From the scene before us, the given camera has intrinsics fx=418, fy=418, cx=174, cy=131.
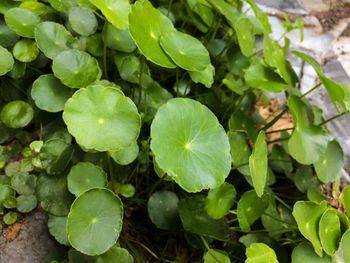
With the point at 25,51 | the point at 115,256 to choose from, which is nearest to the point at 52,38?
the point at 25,51

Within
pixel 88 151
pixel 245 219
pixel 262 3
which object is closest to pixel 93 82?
pixel 88 151

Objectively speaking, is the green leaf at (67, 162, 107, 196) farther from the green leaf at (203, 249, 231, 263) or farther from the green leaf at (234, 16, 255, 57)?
the green leaf at (234, 16, 255, 57)

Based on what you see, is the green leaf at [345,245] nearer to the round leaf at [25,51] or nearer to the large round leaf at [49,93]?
the large round leaf at [49,93]

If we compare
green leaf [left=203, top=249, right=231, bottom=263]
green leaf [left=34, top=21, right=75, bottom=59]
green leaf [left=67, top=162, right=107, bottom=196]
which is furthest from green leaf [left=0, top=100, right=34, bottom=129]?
green leaf [left=203, top=249, right=231, bottom=263]

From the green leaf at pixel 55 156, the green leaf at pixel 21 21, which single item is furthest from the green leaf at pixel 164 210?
the green leaf at pixel 21 21

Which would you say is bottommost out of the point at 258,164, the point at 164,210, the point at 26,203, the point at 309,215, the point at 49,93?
the point at 26,203

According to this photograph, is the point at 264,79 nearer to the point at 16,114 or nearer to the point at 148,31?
the point at 148,31
